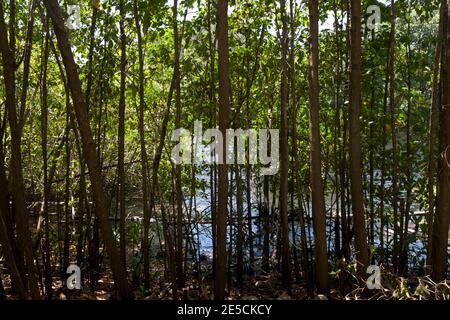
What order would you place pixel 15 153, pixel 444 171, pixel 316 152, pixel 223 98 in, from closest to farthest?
pixel 444 171, pixel 15 153, pixel 223 98, pixel 316 152

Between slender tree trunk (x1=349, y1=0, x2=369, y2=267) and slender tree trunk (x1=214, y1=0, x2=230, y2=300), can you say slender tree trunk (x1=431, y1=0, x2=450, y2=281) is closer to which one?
slender tree trunk (x1=349, y1=0, x2=369, y2=267)

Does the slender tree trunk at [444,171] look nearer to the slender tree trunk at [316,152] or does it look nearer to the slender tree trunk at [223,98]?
the slender tree trunk at [316,152]

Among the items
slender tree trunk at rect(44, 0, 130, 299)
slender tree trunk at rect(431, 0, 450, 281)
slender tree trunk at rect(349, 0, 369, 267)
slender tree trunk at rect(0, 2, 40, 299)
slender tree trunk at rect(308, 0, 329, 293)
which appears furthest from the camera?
slender tree trunk at rect(308, 0, 329, 293)

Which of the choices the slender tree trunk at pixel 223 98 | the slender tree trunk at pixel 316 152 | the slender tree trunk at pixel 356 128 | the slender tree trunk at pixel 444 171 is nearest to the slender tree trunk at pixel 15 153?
the slender tree trunk at pixel 223 98

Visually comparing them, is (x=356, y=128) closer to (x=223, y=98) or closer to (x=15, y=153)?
(x=223, y=98)

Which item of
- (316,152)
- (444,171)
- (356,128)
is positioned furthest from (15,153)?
(444,171)

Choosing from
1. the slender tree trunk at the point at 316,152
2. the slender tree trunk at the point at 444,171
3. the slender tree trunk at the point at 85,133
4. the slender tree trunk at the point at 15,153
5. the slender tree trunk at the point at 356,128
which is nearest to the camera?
the slender tree trunk at the point at 444,171

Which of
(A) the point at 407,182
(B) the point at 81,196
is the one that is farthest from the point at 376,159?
(B) the point at 81,196

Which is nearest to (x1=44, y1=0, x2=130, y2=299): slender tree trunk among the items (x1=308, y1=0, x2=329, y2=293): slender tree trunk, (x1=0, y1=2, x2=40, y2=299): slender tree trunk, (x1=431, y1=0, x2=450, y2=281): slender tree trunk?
(x1=0, y1=2, x2=40, y2=299): slender tree trunk

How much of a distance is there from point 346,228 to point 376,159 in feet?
2.88

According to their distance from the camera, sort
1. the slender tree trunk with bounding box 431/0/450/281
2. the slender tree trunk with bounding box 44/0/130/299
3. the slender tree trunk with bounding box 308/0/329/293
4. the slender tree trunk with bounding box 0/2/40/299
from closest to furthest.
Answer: the slender tree trunk with bounding box 431/0/450/281 → the slender tree trunk with bounding box 44/0/130/299 → the slender tree trunk with bounding box 0/2/40/299 → the slender tree trunk with bounding box 308/0/329/293

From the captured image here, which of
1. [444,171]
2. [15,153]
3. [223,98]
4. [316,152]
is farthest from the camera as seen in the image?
[316,152]
